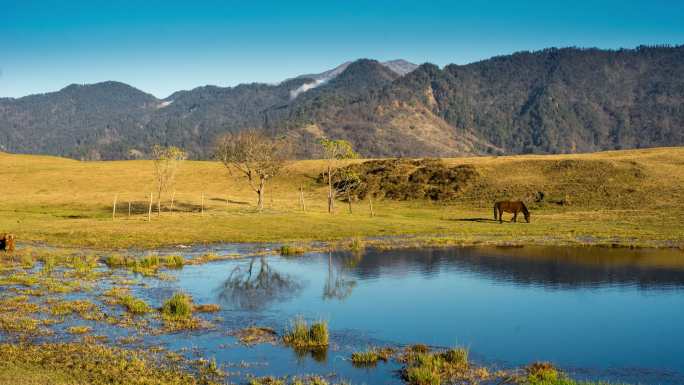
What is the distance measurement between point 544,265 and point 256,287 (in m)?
18.4

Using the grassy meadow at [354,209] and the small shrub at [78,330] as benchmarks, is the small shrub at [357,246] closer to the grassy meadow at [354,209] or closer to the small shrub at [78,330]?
the grassy meadow at [354,209]

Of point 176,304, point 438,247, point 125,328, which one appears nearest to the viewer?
point 125,328

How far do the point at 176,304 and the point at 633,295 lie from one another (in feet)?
71.7

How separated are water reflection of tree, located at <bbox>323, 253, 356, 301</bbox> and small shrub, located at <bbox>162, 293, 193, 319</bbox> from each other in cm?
734

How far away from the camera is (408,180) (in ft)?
333

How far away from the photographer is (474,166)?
104 meters

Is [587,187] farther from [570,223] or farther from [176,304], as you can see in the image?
[176,304]

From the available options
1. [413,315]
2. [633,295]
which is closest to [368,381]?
[413,315]

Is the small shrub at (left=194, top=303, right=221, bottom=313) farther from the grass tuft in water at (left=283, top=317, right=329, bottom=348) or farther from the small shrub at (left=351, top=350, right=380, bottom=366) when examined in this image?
the small shrub at (left=351, top=350, right=380, bottom=366)

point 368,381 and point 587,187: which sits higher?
point 587,187

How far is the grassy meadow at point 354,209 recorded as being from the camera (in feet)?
174

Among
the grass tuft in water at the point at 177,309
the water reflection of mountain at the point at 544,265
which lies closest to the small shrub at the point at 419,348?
the grass tuft in water at the point at 177,309

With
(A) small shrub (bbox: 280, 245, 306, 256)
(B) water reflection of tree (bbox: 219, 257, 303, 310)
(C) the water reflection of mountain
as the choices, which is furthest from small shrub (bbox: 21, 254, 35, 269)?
(C) the water reflection of mountain

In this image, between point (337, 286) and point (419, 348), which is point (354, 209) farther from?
point (419, 348)
